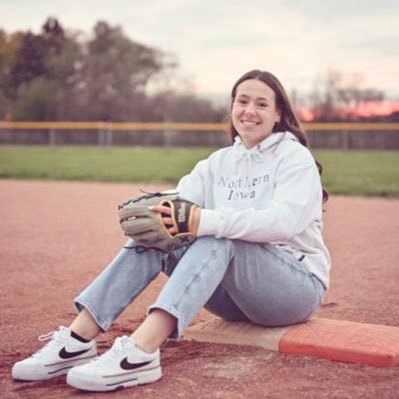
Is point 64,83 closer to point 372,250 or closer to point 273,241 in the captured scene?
point 372,250

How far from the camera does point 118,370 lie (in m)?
2.56

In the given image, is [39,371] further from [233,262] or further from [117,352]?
[233,262]

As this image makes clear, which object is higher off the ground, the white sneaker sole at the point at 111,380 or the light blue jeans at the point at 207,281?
the light blue jeans at the point at 207,281

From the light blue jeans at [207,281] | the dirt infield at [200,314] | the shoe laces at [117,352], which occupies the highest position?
the light blue jeans at [207,281]

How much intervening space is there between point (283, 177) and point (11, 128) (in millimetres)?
27103

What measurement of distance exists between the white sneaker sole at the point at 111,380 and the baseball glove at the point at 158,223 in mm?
456

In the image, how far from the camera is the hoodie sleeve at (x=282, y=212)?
8.86 feet

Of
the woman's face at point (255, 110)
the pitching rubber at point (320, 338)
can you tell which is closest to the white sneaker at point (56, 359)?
the pitching rubber at point (320, 338)

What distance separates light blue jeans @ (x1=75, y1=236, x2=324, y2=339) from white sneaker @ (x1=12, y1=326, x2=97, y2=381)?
0.12 metres

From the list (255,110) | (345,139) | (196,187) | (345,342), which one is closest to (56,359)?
(196,187)

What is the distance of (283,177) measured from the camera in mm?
2932

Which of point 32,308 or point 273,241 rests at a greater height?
point 273,241

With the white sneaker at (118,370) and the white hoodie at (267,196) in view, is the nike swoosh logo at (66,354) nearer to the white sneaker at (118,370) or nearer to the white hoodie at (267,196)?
the white sneaker at (118,370)

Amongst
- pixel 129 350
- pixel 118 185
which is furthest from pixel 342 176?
pixel 129 350
